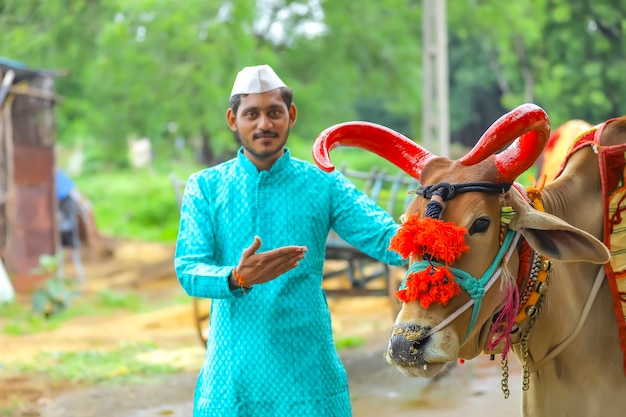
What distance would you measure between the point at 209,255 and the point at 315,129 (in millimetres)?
11404

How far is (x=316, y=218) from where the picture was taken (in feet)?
9.97

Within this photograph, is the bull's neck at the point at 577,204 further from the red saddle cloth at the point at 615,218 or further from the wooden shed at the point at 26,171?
the wooden shed at the point at 26,171

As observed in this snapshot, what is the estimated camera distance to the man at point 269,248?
2906 millimetres

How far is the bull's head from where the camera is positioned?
2275 millimetres

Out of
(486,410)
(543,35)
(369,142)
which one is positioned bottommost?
(486,410)

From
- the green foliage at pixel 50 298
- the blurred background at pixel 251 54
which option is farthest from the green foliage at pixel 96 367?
the blurred background at pixel 251 54

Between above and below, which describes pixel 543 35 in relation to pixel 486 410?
above

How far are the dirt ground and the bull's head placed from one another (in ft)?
12.4

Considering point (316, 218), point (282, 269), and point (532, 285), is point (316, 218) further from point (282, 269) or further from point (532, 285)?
point (532, 285)

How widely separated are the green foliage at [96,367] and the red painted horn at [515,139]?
5.27 m

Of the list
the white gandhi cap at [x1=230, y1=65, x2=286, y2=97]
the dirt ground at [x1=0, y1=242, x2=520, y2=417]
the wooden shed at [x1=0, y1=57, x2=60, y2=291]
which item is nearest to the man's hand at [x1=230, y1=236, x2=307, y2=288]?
the white gandhi cap at [x1=230, y1=65, x2=286, y2=97]

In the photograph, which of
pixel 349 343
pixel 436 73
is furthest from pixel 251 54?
pixel 349 343

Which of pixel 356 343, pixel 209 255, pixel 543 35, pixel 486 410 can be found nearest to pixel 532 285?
pixel 209 255

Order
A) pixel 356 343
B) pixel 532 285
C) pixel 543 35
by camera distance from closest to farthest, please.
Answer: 1. pixel 532 285
2. pixel 356 343
3. pixel 543 35
